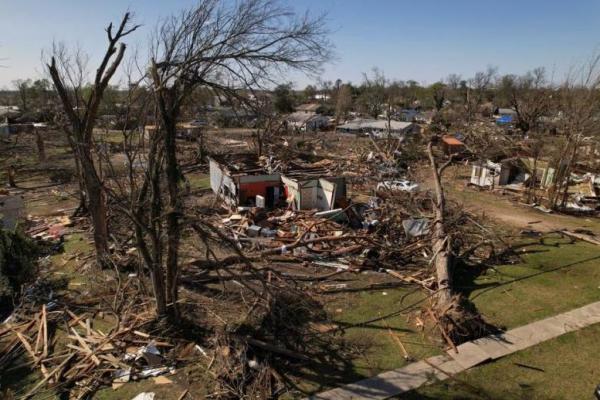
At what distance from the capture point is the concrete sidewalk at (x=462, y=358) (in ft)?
21.2

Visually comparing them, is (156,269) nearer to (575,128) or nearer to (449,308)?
(449,308)

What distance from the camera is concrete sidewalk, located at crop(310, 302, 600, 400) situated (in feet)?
21.2

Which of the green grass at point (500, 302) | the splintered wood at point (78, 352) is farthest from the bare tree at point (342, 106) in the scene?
the splintered wood at point (78, 352)

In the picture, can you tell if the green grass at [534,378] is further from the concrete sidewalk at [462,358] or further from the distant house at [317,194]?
the distant house at [317,194]

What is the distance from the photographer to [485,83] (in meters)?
72.8

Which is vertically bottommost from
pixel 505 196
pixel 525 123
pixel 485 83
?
pixel 505 196

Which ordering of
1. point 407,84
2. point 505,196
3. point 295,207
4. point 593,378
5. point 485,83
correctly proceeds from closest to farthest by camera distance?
point 593,378, point 295,207, point 505,196, point 485,83, point 407,84

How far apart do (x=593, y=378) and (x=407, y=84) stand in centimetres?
10146

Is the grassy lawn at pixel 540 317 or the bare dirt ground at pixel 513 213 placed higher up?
the grassy lawn at pixel 540 317

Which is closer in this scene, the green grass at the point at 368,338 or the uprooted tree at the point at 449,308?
the green grass at the point at 368,338

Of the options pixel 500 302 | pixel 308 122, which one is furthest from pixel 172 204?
pixel 308 122

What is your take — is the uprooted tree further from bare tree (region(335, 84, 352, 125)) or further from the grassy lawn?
bare tree (region(335, 84, 352, 125))

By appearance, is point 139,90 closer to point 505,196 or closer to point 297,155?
point 505,196

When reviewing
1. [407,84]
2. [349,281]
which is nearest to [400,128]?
[349,281]
